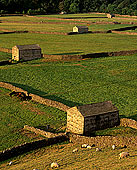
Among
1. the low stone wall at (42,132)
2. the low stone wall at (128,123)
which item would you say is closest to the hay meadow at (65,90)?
the low stone wall at (42,132)

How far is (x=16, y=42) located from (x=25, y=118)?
175 ft

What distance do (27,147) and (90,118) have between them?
226 inches

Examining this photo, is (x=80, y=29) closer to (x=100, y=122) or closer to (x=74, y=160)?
(x=100, y=122)

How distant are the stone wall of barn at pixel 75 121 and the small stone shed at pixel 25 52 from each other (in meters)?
32.8

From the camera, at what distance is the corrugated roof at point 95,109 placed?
28.6m

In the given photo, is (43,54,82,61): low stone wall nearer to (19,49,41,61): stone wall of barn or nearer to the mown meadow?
the mown meadow

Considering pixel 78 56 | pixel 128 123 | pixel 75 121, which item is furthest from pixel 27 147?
pixel 78 56

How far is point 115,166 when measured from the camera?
74.2 feet

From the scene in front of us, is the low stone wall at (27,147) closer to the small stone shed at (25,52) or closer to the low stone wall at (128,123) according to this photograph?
the low stone wall at (128,123)

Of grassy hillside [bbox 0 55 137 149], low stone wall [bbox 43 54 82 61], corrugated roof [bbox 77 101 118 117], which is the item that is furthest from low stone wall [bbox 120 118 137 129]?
low stone wall [bbox 43 54 82 61]

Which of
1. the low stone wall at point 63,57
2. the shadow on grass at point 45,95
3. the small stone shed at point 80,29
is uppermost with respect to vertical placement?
the small stone shed at point 80,29

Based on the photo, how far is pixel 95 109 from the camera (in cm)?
2905

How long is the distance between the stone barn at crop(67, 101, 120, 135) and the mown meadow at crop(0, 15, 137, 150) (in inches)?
45.7

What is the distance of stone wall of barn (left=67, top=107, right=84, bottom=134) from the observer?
28.5m
